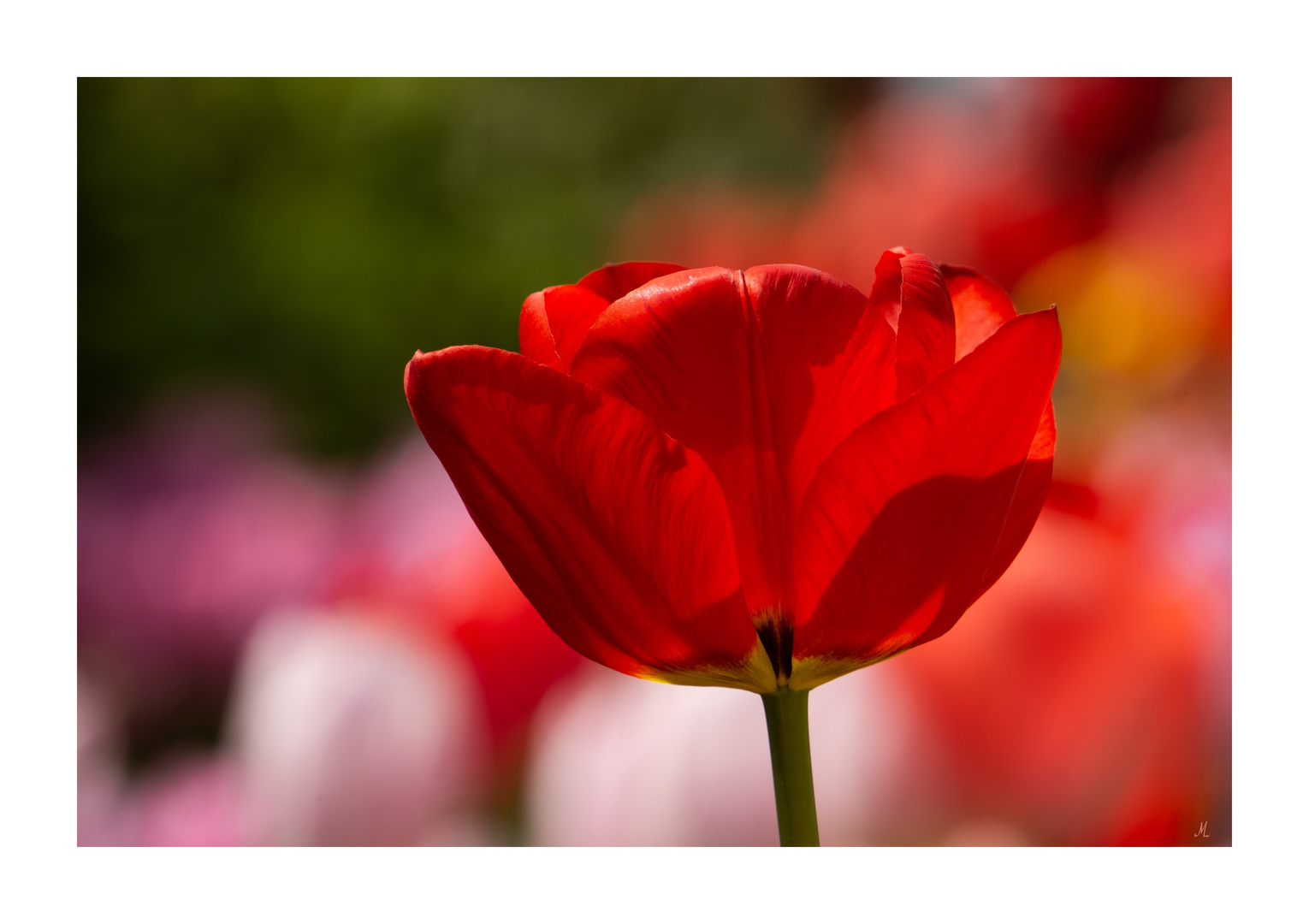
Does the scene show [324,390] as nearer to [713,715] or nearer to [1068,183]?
[713,715]

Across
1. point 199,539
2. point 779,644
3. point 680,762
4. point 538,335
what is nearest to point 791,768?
point 779,644

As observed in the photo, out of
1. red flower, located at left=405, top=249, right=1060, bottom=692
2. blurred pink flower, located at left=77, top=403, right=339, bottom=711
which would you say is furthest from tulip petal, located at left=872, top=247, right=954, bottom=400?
blurred pink flower, located at left=77, top=403, right=339, bottom=711

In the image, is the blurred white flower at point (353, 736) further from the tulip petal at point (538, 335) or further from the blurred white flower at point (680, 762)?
the tulip petal at point (538, 335)

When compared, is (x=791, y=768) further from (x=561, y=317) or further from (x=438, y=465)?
(x=438, y=465)

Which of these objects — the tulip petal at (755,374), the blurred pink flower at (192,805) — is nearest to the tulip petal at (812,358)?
the tulip petal at (755,374)

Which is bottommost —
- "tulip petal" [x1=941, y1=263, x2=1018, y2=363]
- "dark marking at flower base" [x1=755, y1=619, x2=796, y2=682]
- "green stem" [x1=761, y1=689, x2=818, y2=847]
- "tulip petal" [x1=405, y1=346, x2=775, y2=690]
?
"green stem" [x1=761, y1=689, x2=818, y2=847]

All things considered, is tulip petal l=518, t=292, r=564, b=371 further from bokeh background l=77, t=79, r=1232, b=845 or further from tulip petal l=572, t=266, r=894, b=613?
bokeh background l=77, t=79, r=1232, b=845
